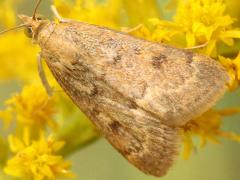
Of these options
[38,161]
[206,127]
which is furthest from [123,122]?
[38,161]

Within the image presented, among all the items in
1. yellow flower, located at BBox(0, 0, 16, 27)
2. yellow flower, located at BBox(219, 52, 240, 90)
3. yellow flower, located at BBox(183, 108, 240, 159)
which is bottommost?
yellow flower, located at BBox(183, 108, 240, 159)

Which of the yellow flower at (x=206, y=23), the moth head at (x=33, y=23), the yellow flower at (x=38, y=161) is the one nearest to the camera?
the yellow flower at (x=206, y=23)

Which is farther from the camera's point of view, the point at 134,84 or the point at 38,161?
the point at 38,161

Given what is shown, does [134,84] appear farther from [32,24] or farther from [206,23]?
[32,24]

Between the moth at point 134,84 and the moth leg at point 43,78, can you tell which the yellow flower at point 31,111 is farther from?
the moth at point 134,84

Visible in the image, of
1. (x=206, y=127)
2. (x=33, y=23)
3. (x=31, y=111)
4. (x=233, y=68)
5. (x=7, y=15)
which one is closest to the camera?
(x=233, y=68)

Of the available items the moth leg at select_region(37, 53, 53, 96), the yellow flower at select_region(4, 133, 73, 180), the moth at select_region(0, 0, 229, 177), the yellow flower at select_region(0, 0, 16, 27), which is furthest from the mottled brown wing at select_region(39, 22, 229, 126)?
the yellow flower at select_region(0, 0, 16, 27)

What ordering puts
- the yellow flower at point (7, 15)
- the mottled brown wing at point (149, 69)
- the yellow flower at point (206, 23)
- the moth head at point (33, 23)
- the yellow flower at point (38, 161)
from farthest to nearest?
the yellow flower at point (7, 15) < the moth head at point (33, 23) < the yellow flower at point (38, 161) < the yellow flower at point (206, 23) < the mottled brown wing at point (149, 69)

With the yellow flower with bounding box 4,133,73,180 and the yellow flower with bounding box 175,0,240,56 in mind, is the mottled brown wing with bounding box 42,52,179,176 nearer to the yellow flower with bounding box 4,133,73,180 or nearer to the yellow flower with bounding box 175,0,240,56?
the yellow flower with bounding box 4,133,73,180

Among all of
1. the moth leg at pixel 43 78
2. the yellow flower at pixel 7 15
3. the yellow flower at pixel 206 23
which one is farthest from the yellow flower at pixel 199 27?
the yellow flower at pixel 7 15
